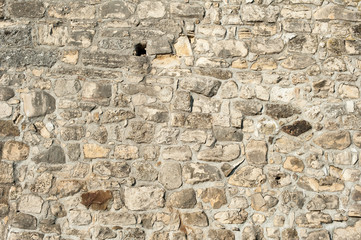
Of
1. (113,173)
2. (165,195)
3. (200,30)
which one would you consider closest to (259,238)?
(165,195)

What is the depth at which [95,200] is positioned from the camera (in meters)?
3.21

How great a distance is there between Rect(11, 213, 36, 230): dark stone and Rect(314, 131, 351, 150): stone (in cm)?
250

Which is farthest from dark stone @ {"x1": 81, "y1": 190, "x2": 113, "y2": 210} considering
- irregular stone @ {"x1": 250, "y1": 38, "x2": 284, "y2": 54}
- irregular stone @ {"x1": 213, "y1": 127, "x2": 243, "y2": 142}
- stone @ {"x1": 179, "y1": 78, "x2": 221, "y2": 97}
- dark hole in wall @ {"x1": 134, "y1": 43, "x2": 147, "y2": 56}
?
irregular stone @ {"x1": 250, "y1": 38, "x2": 284, "y2": 54}

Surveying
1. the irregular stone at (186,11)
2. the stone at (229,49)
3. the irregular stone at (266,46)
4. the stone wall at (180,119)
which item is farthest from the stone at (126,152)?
the irregular stone at (266,46)

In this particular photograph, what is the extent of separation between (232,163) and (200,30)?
1.24 m

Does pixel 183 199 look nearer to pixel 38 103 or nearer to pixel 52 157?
pixel 52 157

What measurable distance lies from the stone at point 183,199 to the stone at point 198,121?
21.9 inches

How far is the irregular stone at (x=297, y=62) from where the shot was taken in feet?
11.5

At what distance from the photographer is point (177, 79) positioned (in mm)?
3443

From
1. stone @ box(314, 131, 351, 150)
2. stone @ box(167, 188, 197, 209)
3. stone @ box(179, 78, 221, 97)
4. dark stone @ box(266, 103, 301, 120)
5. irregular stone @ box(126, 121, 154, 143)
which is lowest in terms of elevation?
stone @ box(167, 188, 197, 209)

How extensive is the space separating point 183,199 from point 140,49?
1399mm

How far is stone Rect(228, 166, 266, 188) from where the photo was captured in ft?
10.8

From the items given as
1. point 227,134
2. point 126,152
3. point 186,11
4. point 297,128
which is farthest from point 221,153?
point 186,11

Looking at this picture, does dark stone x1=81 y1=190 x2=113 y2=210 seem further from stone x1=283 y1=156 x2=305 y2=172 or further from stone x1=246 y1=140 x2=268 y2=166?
stone x1=283 y1=156 x2=305 y2=172
